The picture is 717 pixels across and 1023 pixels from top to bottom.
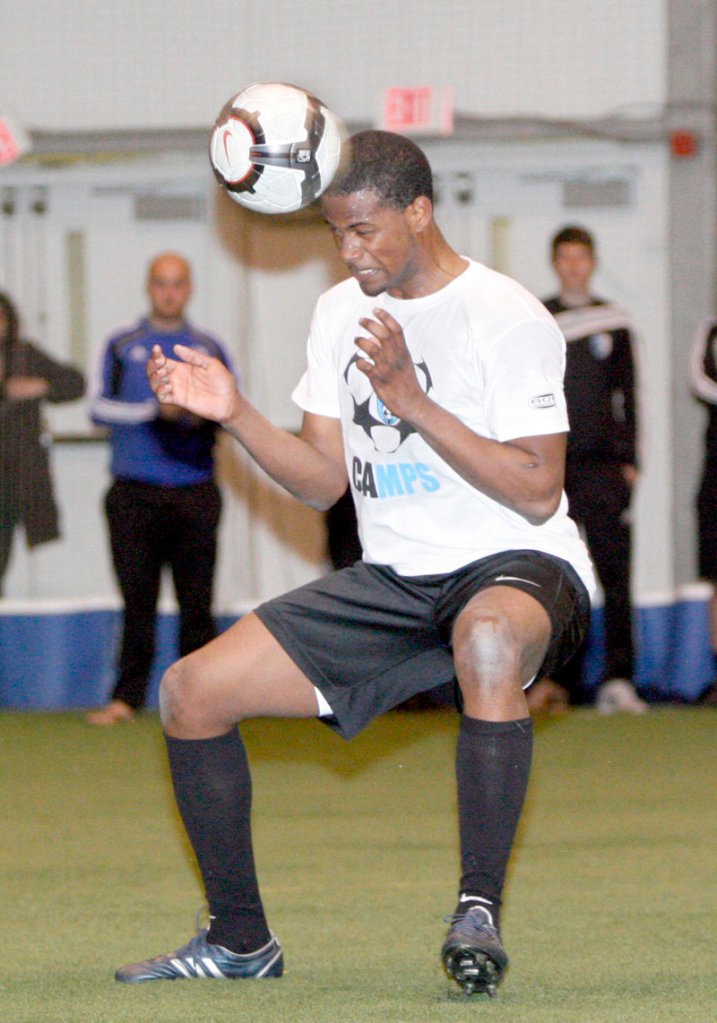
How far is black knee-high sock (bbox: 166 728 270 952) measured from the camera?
315cm

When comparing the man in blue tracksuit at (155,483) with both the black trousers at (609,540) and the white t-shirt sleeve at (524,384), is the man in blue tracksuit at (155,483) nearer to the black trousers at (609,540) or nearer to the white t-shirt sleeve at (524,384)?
the black trousers at (609,540)

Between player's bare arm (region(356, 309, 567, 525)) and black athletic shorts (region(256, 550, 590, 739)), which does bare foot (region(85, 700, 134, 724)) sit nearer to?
black athletic shorts (region(256, 550, 590, 739))

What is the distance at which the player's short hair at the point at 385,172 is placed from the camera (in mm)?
3193

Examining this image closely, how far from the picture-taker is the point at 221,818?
10.3 feet

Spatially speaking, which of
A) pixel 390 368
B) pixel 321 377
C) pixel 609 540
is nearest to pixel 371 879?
pixel 321 377

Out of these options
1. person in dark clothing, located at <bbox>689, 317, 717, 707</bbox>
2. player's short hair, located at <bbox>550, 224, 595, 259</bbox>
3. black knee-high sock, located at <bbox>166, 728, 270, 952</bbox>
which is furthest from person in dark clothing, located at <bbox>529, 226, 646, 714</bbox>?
black knee-high sock, located at <bbox>166, 728, 270, 952</bbox>

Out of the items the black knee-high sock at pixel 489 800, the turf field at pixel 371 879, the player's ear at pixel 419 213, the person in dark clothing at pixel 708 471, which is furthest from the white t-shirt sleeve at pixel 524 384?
the person in dark clothing at pixel 708 471

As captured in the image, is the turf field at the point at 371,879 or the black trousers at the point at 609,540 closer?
the turf field at the point at 371,879

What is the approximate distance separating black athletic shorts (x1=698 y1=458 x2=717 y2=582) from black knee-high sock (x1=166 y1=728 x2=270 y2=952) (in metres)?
4.39

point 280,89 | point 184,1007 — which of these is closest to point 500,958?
point 184,1007

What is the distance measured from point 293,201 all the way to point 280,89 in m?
0.22

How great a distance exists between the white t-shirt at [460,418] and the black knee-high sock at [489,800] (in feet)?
1.22

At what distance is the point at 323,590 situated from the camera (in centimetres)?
326

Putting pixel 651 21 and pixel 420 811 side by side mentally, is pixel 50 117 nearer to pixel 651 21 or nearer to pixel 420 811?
pixel 651 21
